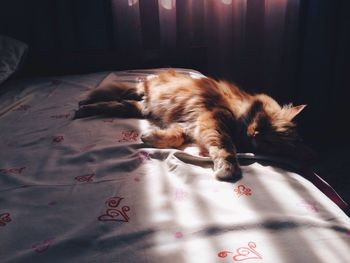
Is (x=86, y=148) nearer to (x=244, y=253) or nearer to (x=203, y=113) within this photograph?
(x=203, y=113)

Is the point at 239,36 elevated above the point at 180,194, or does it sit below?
above

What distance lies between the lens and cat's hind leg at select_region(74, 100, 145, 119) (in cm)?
147

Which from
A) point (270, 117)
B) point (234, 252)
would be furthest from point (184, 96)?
point (234, 252)

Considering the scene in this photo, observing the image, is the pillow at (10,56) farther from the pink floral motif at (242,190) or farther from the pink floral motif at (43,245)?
the pink floral motif at (242,190)

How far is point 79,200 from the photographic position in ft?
2.82

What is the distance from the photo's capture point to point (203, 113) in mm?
1424

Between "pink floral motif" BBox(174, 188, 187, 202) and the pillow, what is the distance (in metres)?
1.27

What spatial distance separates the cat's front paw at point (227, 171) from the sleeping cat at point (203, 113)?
0.06 feet

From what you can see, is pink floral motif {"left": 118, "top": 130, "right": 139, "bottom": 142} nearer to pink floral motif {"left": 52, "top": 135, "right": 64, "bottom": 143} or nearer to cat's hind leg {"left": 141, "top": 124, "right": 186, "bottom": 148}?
cat's hind leg {"left": 141, "top": 124, "right": 186, "bottom": 148}

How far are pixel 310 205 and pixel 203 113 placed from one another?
0.68 m

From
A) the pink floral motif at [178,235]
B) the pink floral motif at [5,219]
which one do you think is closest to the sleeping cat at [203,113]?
the pink floral motif at [178,235]

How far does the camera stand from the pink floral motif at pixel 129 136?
1233 mm

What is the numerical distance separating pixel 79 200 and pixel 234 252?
1.34 ft

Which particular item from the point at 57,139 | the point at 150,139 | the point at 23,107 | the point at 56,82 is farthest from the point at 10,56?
the point at 150,139
